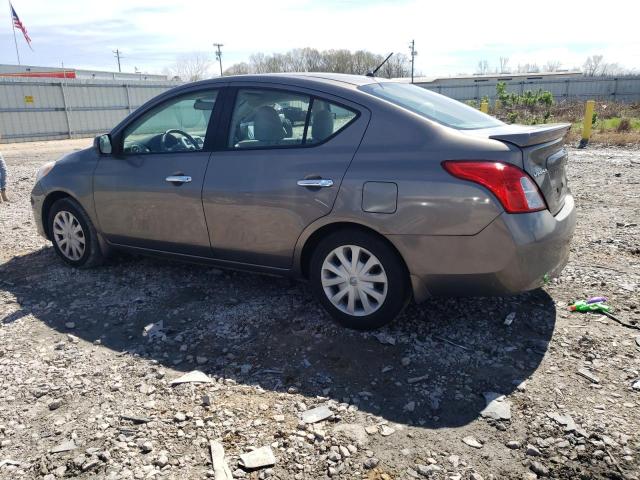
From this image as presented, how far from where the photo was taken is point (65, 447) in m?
2.65

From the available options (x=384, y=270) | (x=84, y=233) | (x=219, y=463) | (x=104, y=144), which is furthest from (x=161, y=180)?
(x=219, y=463)

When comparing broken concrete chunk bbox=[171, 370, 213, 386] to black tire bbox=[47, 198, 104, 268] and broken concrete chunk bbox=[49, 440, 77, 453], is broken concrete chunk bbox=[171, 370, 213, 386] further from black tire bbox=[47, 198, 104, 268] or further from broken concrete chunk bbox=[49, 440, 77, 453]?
black tire bbox=[47, 198, 104, 268]

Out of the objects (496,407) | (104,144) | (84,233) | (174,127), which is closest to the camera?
(496,407)

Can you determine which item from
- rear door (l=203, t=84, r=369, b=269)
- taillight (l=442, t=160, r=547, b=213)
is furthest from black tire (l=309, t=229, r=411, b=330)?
taillight (l=442, t=160, r=547, b=213)

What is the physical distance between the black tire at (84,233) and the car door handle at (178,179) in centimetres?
123

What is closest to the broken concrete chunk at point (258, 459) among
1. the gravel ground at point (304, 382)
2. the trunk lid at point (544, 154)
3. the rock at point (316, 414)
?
the gravel ground at point (304, 382)

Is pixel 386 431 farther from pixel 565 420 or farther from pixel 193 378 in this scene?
pixel 193 378

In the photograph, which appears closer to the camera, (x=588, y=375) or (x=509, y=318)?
(x=588, y=375)

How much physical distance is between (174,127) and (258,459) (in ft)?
9.79

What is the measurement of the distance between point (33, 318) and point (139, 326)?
3.00ft

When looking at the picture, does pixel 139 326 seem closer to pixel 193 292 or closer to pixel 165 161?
pixel 193 292

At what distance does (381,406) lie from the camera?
2.92m

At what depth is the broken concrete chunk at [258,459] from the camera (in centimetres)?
248

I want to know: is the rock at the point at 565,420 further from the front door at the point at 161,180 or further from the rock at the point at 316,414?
the front door at the point at 161,180
